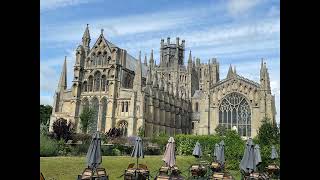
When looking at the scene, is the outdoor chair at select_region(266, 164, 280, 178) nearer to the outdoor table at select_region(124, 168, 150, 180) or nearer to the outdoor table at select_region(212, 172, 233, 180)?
the outdoor table at select_region(212, 172, 233, 180)

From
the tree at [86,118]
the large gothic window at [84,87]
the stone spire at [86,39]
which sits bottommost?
the tree at [86,118]

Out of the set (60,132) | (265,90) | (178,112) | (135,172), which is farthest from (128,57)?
(135,172)

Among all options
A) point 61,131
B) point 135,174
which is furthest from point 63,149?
point 135,174

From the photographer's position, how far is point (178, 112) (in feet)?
211

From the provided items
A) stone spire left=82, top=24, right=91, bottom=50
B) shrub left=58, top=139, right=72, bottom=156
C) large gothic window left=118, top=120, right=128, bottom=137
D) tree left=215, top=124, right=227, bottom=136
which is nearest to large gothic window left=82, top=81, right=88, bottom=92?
stone spire left=82, top=24, right=91, bottom=50

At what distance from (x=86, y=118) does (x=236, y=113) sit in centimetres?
2406

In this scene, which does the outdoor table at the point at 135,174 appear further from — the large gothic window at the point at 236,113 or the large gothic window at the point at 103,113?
the large gothic window at the point at 236,113

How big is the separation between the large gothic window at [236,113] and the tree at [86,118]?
21.0 m

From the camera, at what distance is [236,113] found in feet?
185

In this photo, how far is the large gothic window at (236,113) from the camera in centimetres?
5558

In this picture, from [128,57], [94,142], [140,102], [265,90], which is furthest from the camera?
[128,57]

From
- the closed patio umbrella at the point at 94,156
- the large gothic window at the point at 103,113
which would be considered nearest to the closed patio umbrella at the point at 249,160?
the closed patio umbrella at the point at 94,156
